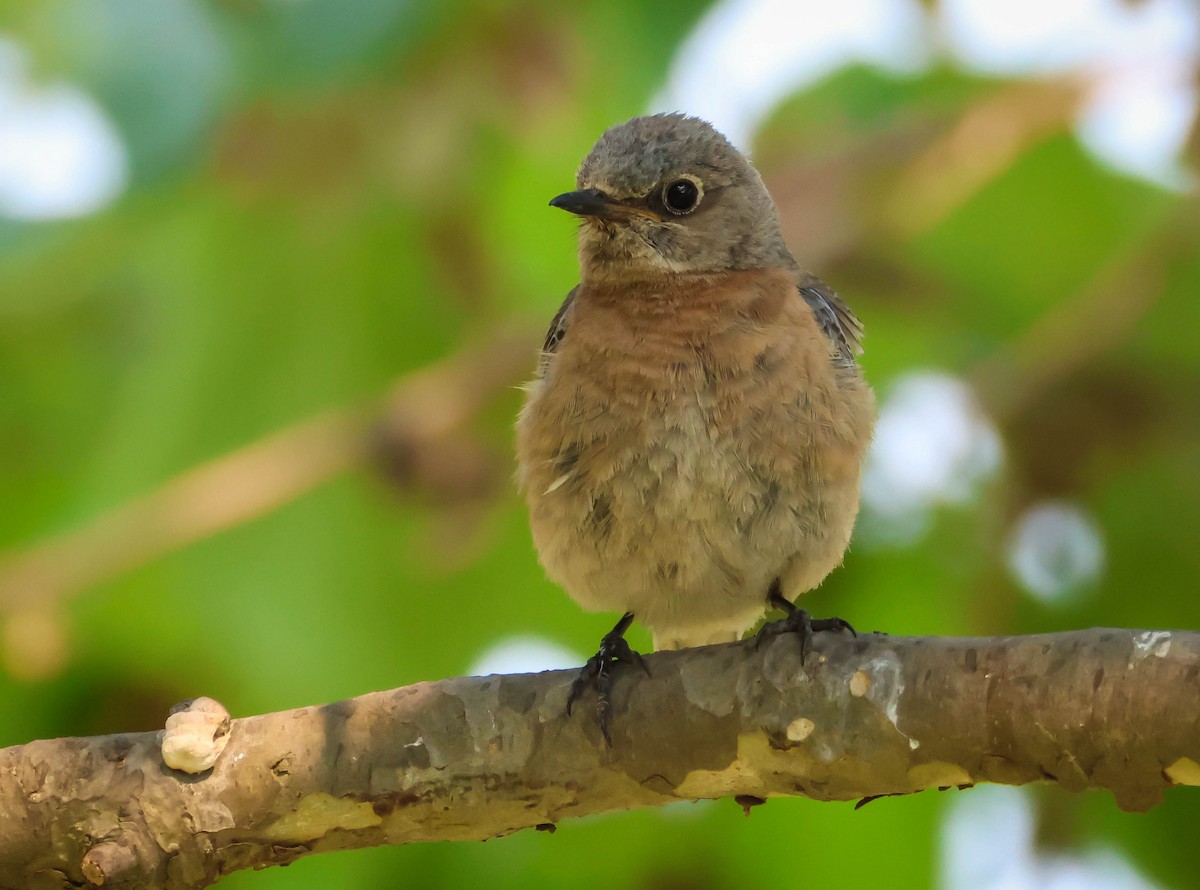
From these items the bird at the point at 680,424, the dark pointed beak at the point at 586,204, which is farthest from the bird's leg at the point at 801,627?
the dark pointed beak at the point at 586,204

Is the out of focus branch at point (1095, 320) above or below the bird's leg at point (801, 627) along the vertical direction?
above

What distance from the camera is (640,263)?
520cm

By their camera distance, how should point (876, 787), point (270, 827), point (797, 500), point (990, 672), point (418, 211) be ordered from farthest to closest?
point (418, 211)
point (797, 500)
point (270, 827)
point (876, 787)
point (990, 672)

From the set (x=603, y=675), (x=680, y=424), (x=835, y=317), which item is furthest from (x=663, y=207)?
(x=603, y=675)

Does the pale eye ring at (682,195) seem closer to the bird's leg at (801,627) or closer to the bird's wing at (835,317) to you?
the bird's wing at (835,317)

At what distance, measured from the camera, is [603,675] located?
389cm

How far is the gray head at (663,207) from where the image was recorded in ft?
17.2

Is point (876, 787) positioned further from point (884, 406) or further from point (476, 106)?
point (476, 106)

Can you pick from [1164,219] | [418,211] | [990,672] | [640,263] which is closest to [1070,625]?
[1164,219]

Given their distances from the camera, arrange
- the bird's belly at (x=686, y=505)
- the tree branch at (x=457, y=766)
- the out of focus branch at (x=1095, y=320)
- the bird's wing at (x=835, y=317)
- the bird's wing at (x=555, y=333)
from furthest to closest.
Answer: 1. the out of focus branch at (x=1095, y=320)
2. the bird's wing at (x=555, y=333)
3. the bird's wing at (x=835, y=317)
4. the bird's belly at (x=686, y=505)
5. the tree branch at (x=457, y=766)

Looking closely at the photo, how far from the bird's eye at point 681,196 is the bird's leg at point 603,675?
5.89ft

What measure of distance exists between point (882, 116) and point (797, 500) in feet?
7.90

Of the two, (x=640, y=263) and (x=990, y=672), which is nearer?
(x=990, y=672)

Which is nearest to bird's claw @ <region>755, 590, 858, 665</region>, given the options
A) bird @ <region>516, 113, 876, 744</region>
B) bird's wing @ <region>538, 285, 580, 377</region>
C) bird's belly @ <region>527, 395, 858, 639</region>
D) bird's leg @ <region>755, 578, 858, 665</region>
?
bird's leg @ <region>755, 578, 858, 665</region>
